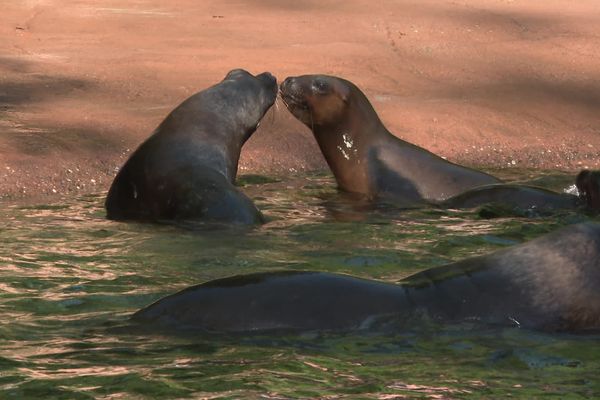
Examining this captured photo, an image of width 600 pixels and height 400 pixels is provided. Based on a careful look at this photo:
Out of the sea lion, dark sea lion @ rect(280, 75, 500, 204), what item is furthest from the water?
dark sea lion @ rect(280, 75, 500, 204)

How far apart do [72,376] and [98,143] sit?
476 centimetres

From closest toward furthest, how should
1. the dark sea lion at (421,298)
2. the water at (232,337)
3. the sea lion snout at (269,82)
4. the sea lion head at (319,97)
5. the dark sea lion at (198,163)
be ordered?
the water at (232,337) → the dark sea lion at (421,298) → the dark sea lion at (198,163) → the sea lion snout at (269,82) → the sea lion head at (319,97)

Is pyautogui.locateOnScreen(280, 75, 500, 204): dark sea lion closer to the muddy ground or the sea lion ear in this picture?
the sea lion ear

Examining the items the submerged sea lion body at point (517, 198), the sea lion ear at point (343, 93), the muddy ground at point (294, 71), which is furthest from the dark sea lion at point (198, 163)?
the submerged sea lion body at point (517, 198)

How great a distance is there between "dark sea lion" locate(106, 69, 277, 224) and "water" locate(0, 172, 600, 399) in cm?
19

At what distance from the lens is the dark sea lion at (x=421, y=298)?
457cm

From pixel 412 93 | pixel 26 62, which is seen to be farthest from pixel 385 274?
pixel 26 62

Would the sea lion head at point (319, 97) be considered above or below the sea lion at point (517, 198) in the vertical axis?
above

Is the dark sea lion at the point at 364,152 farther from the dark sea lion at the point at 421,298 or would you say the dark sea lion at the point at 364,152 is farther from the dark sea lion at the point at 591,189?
the dark sea lion at the point at 421,298

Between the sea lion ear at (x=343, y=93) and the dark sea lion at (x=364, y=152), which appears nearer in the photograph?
the dark sea lion at (x=364, y=152)

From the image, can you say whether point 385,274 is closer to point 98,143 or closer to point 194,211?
point 194,211

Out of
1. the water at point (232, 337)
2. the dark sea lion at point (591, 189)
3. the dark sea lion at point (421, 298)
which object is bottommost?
the water at point (232, 337)

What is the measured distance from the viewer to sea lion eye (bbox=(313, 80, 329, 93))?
28.9ft

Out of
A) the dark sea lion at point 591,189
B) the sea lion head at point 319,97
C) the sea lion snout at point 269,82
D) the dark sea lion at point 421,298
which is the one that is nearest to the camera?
the dark sea lion at point 421,298
